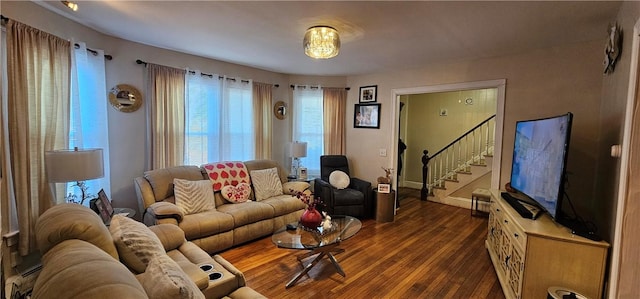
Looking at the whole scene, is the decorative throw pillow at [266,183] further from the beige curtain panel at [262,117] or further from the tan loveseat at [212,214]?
the beige curtain panel at [262,117]

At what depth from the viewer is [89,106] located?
2.88m

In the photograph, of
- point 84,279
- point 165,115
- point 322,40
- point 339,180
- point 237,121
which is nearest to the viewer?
point 84,279

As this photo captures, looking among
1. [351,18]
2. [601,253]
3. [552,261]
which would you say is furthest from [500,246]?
[351,18]

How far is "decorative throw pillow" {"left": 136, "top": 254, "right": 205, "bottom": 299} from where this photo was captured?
113 cm

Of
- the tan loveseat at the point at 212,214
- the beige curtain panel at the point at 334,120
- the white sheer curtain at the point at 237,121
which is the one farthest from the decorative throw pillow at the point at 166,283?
the beige curtain panel at the point at 334,120

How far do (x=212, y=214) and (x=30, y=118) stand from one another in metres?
1.75

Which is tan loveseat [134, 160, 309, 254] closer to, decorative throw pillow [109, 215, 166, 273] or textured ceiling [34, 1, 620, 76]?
decorative throw pillow [109, 215, 166, 273]

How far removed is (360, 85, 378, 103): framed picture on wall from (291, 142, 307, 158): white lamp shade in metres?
1.34

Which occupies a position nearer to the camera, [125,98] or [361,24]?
[361,24]

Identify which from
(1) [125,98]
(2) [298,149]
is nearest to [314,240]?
(2) [298,149]

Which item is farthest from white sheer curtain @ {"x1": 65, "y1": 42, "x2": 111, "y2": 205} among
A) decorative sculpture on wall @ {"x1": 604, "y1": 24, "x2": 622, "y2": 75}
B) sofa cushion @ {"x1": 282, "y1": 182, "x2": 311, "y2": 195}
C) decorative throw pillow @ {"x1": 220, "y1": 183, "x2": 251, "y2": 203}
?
decorative sculpture on wall @ {"x1": 604, "y1": 24, "x2": 622, "y2": 75}

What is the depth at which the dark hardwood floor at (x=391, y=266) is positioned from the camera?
2438 mm

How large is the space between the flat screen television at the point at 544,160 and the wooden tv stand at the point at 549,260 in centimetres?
20

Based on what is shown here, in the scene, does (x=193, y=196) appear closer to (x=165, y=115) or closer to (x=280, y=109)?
(x=165, y=115)
